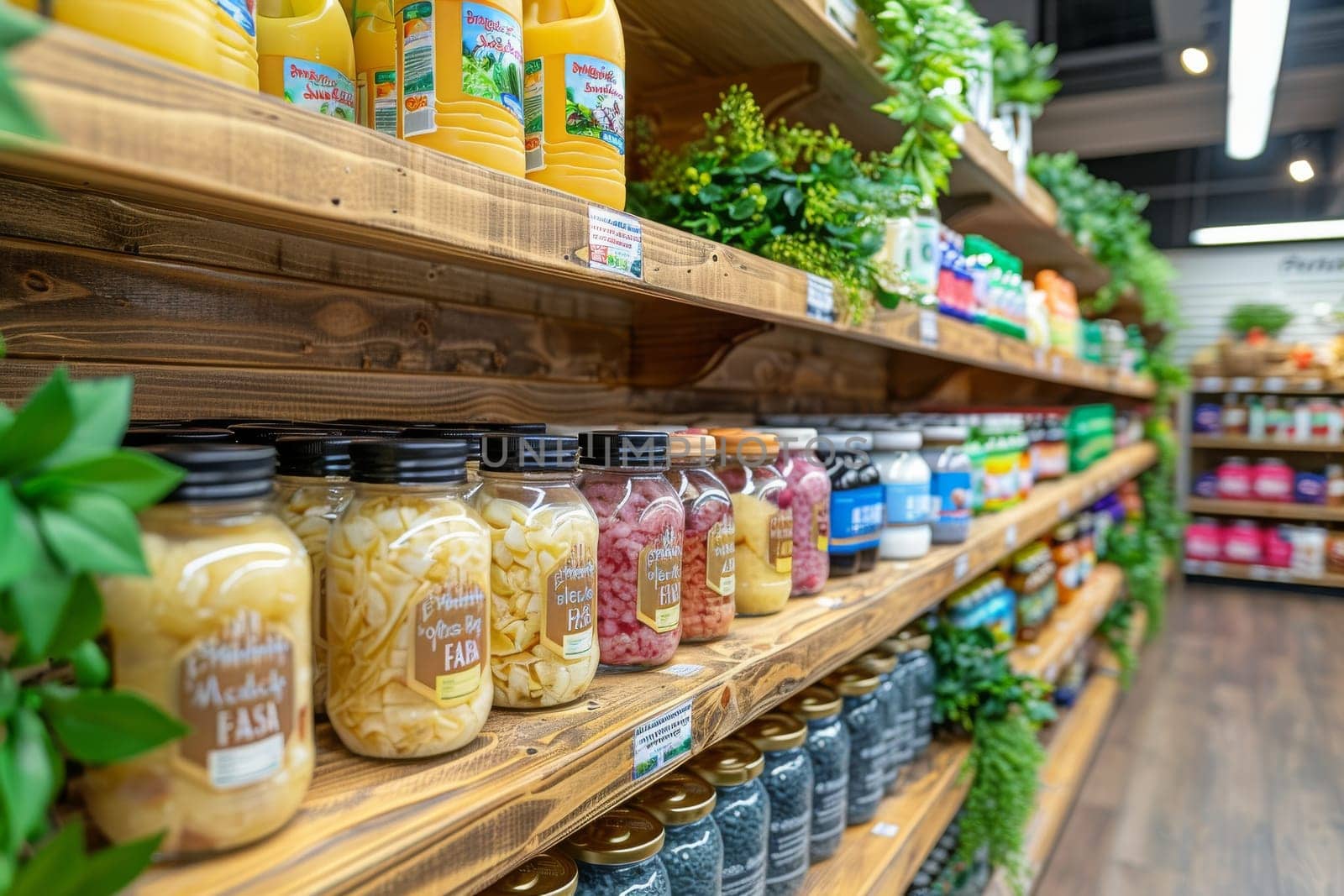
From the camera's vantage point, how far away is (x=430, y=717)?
2.32ft

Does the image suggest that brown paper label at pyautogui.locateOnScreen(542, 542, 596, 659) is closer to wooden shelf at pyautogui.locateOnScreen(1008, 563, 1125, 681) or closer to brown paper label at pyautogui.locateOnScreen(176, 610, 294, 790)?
brown paper label at pyautogui.locateOnScreen(176, 610, 294, 790)

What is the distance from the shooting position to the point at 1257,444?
6.93 m

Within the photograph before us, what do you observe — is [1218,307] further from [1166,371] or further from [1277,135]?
[1166,371]

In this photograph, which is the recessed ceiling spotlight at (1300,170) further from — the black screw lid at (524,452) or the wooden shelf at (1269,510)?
the black screw lid at (524,452)

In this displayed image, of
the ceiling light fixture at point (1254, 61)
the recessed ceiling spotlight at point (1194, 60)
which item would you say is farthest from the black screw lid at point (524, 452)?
the recessed ceiling spotlight at point (1194, 60)

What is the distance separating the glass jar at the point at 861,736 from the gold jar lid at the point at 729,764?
14.5 inches

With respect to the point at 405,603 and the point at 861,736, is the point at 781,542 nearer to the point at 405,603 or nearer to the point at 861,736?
the point at 861,736

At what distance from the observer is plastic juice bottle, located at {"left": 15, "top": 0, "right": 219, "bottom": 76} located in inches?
21.9

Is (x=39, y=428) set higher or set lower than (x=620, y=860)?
higher

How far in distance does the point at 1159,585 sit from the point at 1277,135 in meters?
3.98

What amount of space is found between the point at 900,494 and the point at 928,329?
1.04ft

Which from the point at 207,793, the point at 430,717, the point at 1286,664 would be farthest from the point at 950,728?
the point at 1286,664

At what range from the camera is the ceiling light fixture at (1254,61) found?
3127 millimetres

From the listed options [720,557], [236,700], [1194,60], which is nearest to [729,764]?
A: [720,557]
